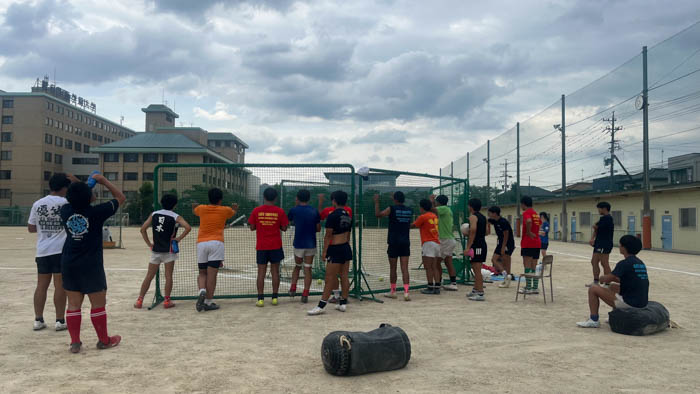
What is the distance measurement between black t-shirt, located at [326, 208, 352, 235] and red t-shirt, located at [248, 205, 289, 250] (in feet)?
2.59

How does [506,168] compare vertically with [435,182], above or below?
above

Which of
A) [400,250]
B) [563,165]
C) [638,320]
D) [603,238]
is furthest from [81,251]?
[563,165]

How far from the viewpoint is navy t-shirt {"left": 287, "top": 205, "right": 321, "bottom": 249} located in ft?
24.6

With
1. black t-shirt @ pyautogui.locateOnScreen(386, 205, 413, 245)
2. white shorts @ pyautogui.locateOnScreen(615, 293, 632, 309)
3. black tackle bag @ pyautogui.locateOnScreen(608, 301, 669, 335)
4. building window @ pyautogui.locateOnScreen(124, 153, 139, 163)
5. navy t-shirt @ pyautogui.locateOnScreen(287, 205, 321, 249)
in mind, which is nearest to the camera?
black tackle bag @ pyautogui.locateOnScreen(608, 301, 669, 335)

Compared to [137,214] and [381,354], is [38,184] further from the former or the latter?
[381,354]

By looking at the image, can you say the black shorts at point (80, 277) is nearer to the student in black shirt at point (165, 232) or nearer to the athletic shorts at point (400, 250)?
the student in black shirt at point (165, 232)

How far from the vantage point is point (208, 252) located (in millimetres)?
7152

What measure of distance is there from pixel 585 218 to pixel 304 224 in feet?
105

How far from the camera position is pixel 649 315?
577cm

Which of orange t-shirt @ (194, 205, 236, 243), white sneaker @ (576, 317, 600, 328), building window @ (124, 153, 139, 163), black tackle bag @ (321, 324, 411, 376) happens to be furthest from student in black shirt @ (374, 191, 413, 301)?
building window @ (124, 153, 139, 163)

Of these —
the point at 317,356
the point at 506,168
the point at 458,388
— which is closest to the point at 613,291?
the point at 458,388

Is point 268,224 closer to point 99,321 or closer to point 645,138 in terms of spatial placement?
point 99,321

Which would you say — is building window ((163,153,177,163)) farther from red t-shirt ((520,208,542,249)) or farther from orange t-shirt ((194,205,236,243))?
red t-shirt ((520,208,542,249))

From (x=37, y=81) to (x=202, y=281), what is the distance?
306 ft
